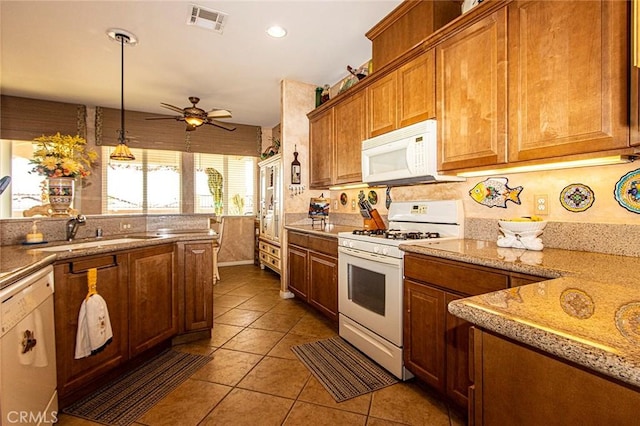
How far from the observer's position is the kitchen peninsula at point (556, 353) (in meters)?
0.55

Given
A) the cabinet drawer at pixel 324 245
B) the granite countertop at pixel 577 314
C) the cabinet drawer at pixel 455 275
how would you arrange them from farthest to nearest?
the cabinet drawer at pixel 324 245
the cabinet drawer at pixel 455 275
the granite countertop at pixel 577 314

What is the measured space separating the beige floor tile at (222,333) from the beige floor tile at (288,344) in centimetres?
46

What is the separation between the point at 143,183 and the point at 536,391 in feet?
19.3

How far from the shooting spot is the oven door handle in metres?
1.98

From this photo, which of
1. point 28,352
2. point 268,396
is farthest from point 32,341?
point 268,396

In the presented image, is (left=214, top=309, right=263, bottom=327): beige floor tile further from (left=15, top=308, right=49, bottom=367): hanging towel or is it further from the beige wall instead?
the beige wall

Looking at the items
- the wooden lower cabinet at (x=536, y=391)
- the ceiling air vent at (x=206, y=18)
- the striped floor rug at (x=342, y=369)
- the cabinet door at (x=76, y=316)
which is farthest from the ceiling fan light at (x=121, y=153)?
the wooden lower cabinet at (x=536, y=391)

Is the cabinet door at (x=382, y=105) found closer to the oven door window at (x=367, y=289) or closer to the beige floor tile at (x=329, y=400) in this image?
the oven door window at (x=367, y=289)

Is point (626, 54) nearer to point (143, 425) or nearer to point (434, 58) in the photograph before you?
point (434, 58)

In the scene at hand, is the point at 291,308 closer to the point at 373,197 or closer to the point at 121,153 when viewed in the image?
the point at 373,197

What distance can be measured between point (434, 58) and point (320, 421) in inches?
92.7

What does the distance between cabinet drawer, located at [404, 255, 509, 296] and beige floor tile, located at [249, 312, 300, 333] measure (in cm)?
153

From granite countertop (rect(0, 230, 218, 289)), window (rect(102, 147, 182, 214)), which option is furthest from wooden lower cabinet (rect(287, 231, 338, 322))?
window (rect(102, 147, 182, 214))

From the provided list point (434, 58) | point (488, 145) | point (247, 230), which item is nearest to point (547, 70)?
point (488, 145)
